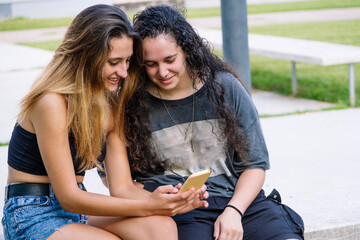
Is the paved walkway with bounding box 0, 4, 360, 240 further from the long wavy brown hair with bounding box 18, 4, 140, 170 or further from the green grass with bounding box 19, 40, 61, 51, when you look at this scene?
the green grass with bounding box 19, 40, 61, 51

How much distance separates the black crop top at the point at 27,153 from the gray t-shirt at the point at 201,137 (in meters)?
0.46

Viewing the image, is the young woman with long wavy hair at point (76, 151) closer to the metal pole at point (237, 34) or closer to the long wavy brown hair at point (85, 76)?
the long wavy brown hair at point (85, 76)

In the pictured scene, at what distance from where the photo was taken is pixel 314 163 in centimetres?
478

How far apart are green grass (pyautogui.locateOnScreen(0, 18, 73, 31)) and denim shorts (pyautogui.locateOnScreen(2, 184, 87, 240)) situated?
16.1m

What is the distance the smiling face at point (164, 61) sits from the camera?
2.79 m

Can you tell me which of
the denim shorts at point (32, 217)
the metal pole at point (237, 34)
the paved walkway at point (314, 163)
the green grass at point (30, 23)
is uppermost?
the metal pole at point (237, 34)

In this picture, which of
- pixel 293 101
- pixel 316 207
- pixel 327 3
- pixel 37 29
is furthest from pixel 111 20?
pixel 327 3

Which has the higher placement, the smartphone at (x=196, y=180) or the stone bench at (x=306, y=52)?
the smartphone at (x=196, y=180)

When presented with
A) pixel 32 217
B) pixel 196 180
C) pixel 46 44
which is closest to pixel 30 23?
pixel 46 44

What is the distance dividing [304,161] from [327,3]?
16.4 m

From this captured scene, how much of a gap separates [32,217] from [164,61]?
91cm

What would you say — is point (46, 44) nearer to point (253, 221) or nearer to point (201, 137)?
point (201, 137)

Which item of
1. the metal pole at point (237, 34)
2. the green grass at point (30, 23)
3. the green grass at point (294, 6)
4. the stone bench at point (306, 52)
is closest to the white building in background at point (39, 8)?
the green grass at point (30, 23)

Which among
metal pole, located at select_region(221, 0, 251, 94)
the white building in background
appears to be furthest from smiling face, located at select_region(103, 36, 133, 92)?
the white building in background
